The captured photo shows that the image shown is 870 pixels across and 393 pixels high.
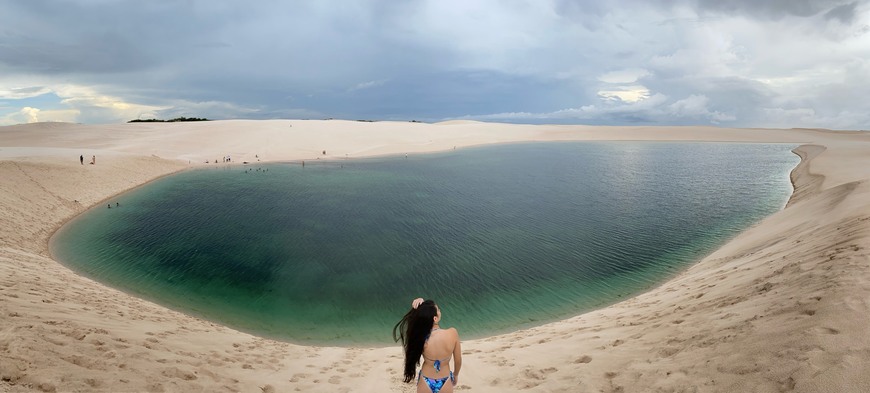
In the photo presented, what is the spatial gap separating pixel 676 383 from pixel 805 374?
1311 millimetres

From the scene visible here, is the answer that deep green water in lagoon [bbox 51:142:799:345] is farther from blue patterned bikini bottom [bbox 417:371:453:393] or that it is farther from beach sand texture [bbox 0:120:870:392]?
blue patterned bikini bottom [bbox 417:371:453:393]

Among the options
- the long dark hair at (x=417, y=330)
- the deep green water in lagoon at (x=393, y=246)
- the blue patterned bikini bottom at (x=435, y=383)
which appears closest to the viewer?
the long dark hair at (x=417, y=330)

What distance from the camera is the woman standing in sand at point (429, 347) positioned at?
14.8 feet

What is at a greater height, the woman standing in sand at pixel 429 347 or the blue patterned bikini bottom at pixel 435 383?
the woman standing in sand at pixel 429 347

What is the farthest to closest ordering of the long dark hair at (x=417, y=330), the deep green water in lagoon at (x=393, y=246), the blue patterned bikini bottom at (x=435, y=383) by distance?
the deep green water in lagoon at (x=393, y=246) < the blue patterned bikini bottom at (x=435, y=383) < the long dark hair at (x=417, y=330)

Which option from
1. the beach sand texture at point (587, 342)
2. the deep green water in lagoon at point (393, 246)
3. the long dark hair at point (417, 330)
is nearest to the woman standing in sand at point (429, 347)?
the long dark hair at point (417, 330)

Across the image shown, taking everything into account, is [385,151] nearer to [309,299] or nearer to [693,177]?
[693,177]

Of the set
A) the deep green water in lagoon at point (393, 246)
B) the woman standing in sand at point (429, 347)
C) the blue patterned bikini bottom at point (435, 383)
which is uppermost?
the woman standing in sand at point (429, 347)

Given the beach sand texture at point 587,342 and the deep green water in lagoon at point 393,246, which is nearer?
the beach sand texture at point 587,342

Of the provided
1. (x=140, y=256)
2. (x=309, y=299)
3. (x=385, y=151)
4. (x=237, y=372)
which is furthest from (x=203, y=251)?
(x=385, y=151)

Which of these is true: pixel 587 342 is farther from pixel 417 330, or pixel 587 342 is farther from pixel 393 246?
pixel 393 246

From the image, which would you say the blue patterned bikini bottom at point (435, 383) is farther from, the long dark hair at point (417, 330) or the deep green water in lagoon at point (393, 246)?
the deep green water in lagoon at point (393, 246)

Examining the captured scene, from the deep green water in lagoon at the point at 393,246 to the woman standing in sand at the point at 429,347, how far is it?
5.52 metres

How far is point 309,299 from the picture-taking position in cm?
1212
